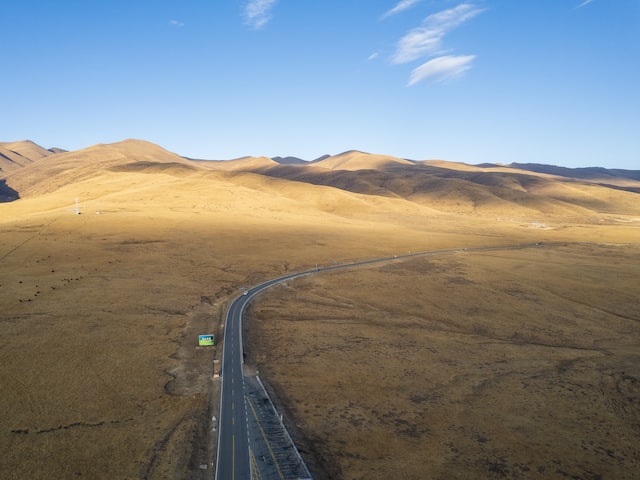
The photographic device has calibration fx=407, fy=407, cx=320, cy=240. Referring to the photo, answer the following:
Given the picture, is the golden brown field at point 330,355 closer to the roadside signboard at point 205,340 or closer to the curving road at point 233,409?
the curving road at point 233,409

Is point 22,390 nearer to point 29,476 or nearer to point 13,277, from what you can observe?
point 29,476

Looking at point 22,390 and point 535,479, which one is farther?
point 22,390

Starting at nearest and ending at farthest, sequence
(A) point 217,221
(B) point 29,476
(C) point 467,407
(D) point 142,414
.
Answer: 1. (B) point 29,476
2. (D) point 142,414
3. (C) point 467,407
4. (A) point 217,221

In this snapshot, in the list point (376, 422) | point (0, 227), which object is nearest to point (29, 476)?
point (376, 422)

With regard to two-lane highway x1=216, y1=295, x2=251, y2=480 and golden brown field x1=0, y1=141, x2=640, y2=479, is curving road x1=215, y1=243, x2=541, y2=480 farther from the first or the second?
golden brown field x1=0, y1=141, x2=640, y2=479

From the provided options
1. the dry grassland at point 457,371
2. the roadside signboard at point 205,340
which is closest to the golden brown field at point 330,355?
the dry grassland at point 457,371

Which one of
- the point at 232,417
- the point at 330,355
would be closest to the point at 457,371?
the point at 330,355

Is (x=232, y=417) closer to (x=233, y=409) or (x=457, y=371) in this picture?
(x=233, y=409)
